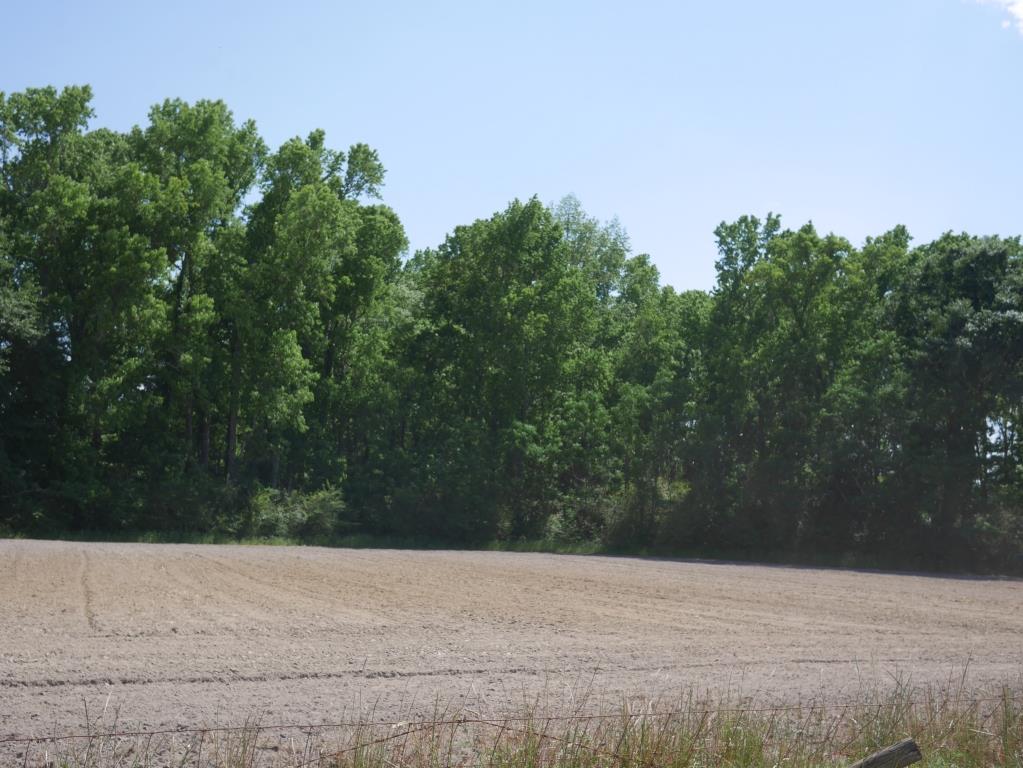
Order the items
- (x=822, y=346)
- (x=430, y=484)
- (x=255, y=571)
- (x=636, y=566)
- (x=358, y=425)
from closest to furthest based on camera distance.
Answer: (x=255, y=571), (x=636, y=566), (x=822, y=346), (x=430, y=484), (x=358, y=425)

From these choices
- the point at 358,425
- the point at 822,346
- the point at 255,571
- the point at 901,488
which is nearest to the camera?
the point at 255,571

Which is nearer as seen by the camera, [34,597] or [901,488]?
[34,597]

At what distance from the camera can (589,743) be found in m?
7.12

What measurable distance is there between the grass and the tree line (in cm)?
3097

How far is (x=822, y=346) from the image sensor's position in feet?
141

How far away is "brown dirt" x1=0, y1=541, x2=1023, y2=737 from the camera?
973cm

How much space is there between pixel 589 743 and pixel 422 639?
23.4 feet

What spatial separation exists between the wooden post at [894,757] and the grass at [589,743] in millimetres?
1318

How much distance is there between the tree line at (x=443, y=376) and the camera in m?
38.2

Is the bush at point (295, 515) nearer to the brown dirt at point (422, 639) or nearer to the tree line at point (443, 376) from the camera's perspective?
the tree line at point (443, 376)

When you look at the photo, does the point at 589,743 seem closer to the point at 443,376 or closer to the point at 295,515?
the point at 295,515

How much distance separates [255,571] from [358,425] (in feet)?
87.2

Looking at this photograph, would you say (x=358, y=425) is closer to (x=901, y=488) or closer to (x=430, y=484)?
(x=430, y=484)

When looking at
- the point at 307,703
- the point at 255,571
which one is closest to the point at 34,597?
the point at 255,571
